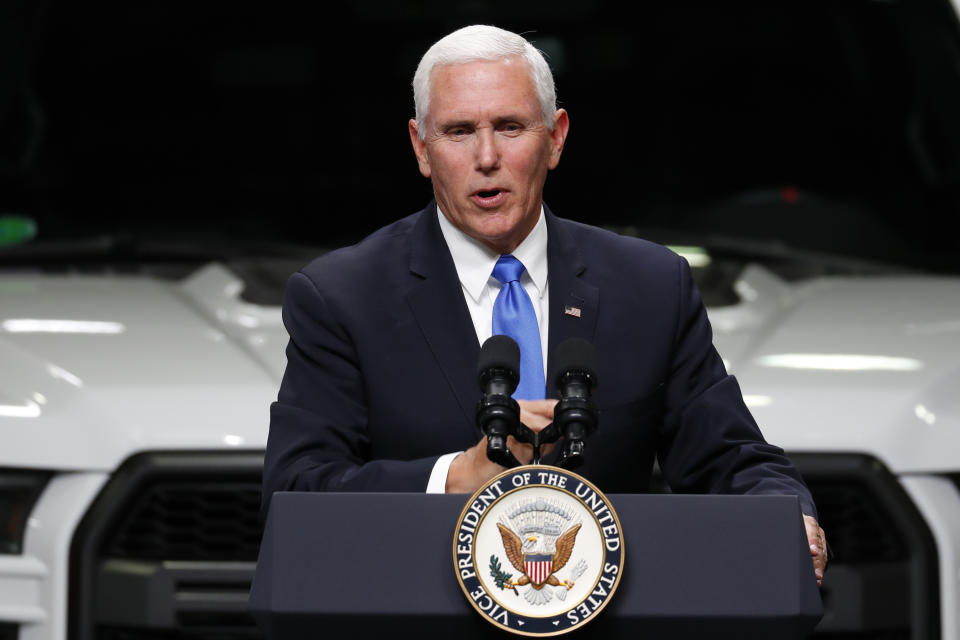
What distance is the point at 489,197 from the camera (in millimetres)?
2236

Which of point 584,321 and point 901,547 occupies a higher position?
point 584,321

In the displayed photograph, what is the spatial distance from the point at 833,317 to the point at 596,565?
1.52 meters

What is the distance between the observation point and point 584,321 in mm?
2350

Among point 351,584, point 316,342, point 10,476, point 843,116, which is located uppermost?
point 843,116

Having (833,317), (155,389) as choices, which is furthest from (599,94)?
(155,389)

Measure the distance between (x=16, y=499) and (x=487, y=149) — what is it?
1.09 m

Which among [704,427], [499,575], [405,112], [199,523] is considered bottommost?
[499,575]

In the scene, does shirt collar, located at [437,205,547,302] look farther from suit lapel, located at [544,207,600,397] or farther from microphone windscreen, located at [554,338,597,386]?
microphone windscreen, located at [554,338,597,386]

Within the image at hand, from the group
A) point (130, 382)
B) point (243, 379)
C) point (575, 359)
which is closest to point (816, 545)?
point (575, 359)

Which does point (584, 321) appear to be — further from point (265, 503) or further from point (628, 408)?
point (265, 503)

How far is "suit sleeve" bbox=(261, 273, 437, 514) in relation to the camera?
2174 millimetres

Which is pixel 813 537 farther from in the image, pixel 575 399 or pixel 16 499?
pixel 16 499

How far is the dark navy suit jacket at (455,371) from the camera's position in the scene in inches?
89.8

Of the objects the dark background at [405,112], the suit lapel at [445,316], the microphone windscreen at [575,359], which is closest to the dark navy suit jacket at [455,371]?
the suit lapel at [445,316]
